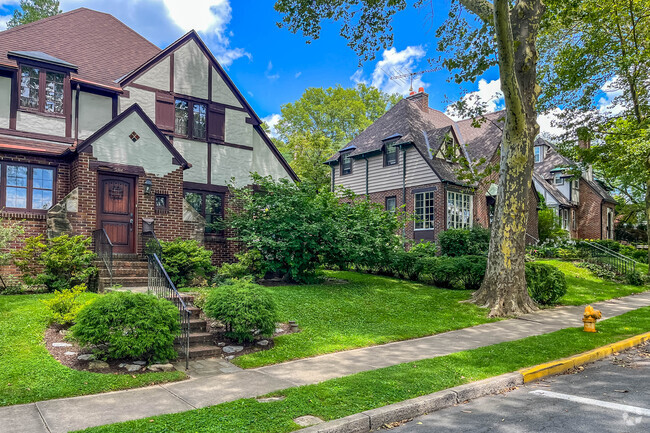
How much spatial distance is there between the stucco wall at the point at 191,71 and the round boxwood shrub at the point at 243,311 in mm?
10153

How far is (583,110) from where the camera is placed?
21109 mm

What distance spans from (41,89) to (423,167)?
16872 millimetres

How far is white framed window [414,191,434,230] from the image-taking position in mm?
23250

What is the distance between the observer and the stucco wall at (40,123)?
13008 mm

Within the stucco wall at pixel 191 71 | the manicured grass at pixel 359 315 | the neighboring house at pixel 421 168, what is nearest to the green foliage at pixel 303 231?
the manicured grass at pixel 359 315

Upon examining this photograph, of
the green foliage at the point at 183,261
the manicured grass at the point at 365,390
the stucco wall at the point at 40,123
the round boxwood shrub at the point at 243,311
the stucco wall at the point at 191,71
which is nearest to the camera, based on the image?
the manicured grass at the point at 365,390

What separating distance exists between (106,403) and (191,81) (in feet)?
43.0

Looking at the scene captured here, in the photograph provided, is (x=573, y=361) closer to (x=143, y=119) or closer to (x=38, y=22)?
(x=143, y=119)

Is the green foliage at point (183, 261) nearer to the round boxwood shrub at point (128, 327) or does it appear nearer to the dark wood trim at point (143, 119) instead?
the dark wood trim at point (143, 119)

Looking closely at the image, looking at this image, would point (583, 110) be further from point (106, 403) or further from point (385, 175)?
point (106, 403)

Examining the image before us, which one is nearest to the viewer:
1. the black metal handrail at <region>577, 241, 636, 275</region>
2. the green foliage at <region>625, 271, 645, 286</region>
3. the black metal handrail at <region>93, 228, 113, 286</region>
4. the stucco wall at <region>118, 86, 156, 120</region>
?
the black metal handrail at <region>93, 228, 113, 286</region>

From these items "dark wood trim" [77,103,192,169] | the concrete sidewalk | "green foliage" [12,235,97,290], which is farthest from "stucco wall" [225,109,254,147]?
the concrete sidewalk

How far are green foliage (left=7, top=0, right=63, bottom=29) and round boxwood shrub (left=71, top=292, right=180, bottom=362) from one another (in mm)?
31037

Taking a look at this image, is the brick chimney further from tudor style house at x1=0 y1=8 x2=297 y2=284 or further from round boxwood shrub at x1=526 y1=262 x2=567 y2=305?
round boxwood shrub at x1=526 y1=262 x2=567 y2=305
